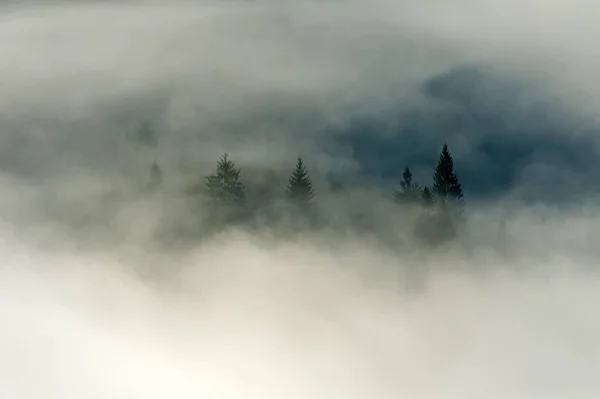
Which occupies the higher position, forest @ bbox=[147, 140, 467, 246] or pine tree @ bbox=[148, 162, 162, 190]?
pine tree @ bbox=[148, 162, 162, 190]

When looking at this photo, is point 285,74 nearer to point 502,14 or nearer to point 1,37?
point 502,14

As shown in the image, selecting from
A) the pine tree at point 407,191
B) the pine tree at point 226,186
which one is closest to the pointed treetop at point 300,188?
the pine tree at point 226,186

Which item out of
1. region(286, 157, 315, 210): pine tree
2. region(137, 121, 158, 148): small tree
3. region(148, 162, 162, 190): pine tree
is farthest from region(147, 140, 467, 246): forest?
region(137, 121, 158, 148): small tree

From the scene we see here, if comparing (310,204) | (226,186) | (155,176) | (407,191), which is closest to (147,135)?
(155,176)

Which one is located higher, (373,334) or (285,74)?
(285,74)

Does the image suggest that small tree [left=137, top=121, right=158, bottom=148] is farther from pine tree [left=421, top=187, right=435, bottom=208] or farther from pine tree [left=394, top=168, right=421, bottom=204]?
pine tree [left=421, top=187, right=435, bottom=208]

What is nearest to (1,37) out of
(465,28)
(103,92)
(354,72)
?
(103,92)
